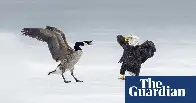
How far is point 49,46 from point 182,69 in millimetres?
1297

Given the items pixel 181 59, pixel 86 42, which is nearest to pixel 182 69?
pixel 181 59

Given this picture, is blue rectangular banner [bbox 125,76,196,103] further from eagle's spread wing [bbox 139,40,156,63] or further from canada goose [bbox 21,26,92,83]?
canada goose [bbox 21,26,92,83]

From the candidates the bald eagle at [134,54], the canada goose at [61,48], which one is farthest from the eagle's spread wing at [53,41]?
the bald eagle at [134,54]

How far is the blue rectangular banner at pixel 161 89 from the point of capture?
785 centimetres

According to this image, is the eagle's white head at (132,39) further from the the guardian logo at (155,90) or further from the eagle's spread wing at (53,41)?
the eagle's spread wing at (53,41)

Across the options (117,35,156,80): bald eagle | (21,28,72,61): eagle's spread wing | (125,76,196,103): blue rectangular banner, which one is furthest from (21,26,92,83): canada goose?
(125,76,196,103): blue rectangular banner

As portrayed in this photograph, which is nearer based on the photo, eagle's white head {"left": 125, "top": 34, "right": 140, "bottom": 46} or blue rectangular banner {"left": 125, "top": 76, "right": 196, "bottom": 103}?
blue rectangular banner {"left": 125, "top": 76, "right": 196, "bottom": 103}

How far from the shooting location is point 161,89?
25.9ft

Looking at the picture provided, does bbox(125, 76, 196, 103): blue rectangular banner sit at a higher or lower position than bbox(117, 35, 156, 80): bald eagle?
lower

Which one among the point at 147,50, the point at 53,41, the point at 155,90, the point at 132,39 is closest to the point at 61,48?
the point at 53,41

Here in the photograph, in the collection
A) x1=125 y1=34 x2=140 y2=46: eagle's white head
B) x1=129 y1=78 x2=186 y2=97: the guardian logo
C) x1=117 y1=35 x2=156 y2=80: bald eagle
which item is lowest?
x1=129 y1=78 x2=186 y2=97: the guardian logo

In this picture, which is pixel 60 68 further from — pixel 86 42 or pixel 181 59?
pixel 181 59

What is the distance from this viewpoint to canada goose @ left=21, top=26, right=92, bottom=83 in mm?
8008

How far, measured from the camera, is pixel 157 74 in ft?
26.7
